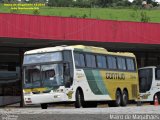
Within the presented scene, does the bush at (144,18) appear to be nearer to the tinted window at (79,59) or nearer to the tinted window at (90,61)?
the tinted window at (90,61)

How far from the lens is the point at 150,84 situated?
118 ft

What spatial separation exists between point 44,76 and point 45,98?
39.7 inches

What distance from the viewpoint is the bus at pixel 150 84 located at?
116 ft

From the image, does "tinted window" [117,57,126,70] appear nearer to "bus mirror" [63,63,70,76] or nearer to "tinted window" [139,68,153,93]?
"bus mirror" [63,63,70,76]

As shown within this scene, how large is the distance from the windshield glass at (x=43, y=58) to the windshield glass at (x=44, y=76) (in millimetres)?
280

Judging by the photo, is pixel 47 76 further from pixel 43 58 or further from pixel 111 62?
pixel 111 62

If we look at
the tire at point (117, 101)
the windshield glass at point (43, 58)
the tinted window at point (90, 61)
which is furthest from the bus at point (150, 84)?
the windshield glass at point (43, 58)

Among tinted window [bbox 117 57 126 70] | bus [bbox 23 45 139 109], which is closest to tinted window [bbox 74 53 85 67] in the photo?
bus [bbox 23 45 139 109]

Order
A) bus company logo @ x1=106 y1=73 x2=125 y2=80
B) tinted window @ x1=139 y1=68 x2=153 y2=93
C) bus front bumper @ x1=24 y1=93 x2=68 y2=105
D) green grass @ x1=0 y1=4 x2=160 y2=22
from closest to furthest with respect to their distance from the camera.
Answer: bus front bumper @ x1=24 y1=93 x2=68 y2=105, bus company logo @ x1=106 y1=73 x2=125 y2=80, tinted window @ x1=139 y1=68 x2=153 y2=93, green grass @ x1=0 y1=4 x2=160 y2=22

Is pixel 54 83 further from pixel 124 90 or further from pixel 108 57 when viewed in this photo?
pixel 124 90

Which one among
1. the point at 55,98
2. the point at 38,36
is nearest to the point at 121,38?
the point at 38,36

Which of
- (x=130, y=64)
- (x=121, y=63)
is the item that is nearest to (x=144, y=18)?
(x=130, y=64)

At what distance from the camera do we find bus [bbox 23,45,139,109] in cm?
2314

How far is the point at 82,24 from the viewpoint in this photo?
3459 centimetres
